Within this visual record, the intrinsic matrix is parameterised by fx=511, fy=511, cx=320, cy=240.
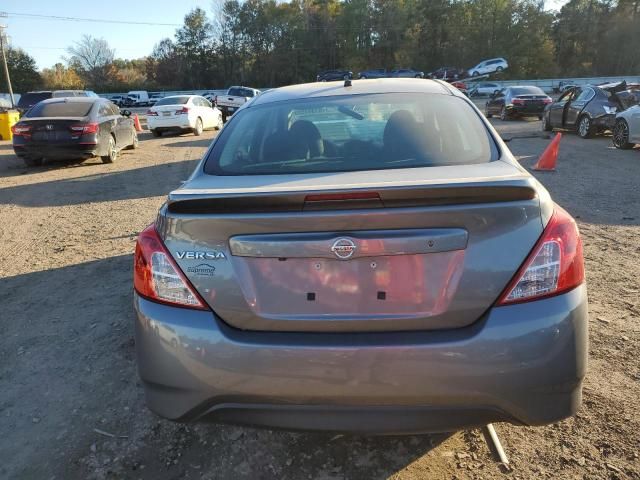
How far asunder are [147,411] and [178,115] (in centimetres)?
1746

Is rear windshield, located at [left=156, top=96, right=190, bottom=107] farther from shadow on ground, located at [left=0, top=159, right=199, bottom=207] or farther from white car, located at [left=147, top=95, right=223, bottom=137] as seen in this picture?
shadow on ground, located at [left=0, top=159, right=199, bottom=207]

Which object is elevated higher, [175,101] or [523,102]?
[175,101]

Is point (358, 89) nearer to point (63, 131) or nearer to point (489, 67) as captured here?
point (63, 131)

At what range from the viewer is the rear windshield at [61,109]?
11.6 meters

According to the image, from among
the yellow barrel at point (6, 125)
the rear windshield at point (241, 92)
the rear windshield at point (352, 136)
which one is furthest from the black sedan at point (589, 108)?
the yellow barrel at point (6, 125)

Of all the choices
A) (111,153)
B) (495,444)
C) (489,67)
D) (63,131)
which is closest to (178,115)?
(111,153)

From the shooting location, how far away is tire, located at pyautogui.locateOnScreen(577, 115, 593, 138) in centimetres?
1447

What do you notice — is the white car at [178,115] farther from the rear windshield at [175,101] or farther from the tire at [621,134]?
the tire at [621,134]

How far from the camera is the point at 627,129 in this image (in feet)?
39.2

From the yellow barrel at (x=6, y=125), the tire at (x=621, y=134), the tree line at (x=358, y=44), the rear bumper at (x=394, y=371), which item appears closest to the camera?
the rear bumper at (x=394, y=371)

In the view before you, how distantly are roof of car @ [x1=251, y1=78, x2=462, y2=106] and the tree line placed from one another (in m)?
70.1

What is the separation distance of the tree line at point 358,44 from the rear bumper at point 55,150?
2571 inches

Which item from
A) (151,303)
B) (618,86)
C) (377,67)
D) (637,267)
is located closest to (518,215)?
(151,303)

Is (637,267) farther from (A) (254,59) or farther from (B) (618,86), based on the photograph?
(A) (254,59)
